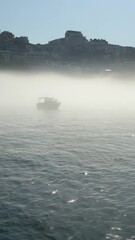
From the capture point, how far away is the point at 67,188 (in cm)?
4600

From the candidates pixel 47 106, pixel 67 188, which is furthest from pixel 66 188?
pixel 47 106

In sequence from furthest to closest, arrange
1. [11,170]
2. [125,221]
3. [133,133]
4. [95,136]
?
[133,133] → [95,136] → [11,170] → [125,221]

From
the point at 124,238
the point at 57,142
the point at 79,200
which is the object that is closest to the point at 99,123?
the point at 57,142

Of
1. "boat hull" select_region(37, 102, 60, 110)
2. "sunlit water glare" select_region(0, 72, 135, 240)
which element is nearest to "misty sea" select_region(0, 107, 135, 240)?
"sunlit water glare" select_region(0, 72, 135, 240)

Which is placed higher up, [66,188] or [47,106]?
[47,106]

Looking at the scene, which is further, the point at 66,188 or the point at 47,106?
the point at 47,106

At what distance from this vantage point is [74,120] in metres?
124

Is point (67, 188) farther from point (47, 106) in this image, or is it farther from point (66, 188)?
point (47, 106)

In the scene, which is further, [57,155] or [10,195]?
[57,155]

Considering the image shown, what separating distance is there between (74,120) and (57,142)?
45388 mm

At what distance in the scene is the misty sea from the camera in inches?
1375

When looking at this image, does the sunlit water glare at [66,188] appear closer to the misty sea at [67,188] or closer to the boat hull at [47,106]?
the misty sea at [67,188]

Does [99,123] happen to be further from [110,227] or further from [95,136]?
[110,227]

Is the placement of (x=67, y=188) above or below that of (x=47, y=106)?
below
